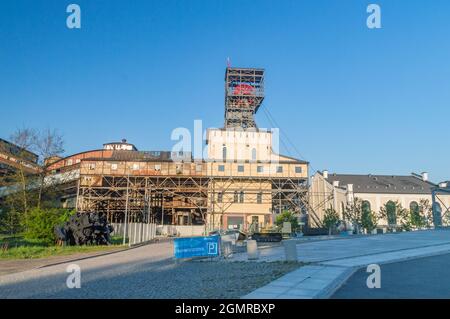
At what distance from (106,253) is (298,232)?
75.3 feet

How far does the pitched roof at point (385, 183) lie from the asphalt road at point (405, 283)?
157ft

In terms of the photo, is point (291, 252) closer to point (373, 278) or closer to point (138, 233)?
point (373, 278)

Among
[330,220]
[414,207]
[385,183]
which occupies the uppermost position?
[385,183]

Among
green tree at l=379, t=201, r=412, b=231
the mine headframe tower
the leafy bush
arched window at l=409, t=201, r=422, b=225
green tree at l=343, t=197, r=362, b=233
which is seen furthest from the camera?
the mine headframe tower

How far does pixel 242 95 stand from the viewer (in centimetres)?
5791

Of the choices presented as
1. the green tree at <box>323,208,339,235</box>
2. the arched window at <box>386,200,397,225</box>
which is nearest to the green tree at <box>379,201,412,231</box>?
the arched window at <box>386,200,397,225</box>

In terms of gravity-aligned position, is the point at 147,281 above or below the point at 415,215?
below

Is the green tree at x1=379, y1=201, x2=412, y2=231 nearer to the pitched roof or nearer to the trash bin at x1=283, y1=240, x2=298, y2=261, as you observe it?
the pitched roof

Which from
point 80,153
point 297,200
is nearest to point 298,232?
point 297,200

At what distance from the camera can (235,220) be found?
158ft

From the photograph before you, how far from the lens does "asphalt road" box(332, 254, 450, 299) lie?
7801 mm

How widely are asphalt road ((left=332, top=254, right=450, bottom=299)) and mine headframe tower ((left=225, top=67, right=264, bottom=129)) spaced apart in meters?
46.3

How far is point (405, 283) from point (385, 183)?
193 ft

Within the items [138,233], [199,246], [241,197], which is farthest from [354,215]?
[199,246]
